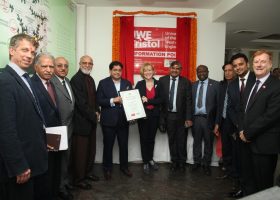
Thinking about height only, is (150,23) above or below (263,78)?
above

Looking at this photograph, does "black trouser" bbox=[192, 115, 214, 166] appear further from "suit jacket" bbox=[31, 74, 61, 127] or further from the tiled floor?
"suit jacket" bbox=[31, 74, 61, 127]

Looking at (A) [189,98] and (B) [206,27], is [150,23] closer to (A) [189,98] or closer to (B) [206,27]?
(B) [206,27]

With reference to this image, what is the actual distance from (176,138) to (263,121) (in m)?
1.89

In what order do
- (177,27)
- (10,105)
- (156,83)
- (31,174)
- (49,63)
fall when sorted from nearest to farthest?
(10,105) → (31,174) → (49,63) → (156,83) → (177,27)

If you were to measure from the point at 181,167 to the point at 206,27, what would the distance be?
2534 mm

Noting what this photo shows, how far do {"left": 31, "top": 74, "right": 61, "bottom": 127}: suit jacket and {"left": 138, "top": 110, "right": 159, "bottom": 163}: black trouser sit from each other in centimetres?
170

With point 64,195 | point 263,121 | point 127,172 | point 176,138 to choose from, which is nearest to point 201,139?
point 176,138

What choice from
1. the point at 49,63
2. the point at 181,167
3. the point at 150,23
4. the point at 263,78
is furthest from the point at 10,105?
the point at 150,23

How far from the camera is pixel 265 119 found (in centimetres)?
228

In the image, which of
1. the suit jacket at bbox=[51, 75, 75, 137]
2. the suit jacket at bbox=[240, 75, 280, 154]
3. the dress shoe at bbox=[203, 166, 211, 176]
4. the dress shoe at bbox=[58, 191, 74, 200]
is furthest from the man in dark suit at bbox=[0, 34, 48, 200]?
the dress shoe at bbox=[203, 166, 211, 176]

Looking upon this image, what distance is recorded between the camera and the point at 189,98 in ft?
13.0

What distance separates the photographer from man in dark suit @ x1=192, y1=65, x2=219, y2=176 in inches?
153

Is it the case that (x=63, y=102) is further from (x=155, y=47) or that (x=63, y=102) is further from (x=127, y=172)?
(x=155, y=47)

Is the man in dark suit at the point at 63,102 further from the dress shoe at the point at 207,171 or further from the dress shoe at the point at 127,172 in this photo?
the dress shoe at the point at 207,171
